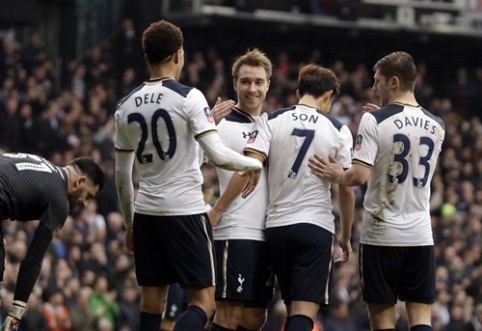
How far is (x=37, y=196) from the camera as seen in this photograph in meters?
8.42

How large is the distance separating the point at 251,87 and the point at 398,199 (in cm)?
A: 142

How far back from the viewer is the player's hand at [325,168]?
854cm

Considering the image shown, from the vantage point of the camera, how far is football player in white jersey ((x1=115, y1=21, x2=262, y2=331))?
7922 millimetres

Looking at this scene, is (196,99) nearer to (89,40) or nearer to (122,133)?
(122,133)

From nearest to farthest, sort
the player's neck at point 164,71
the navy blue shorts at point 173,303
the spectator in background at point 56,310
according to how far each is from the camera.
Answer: the player's neck at point 164,71 → the navy blue shorts at point 173,303 → the spectator in background at point 56,310

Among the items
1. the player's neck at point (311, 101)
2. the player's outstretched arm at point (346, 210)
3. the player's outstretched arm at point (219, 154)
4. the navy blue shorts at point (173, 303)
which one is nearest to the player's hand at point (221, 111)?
the player's neck at point (311, 101)

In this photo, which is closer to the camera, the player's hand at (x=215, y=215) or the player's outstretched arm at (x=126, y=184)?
the player's outstretched arm at (x=126, y=184)

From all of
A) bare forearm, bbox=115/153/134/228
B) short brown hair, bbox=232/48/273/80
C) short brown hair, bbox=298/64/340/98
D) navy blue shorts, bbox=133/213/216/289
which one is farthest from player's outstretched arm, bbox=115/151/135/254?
short brown hair, bbox=298/64/340/98

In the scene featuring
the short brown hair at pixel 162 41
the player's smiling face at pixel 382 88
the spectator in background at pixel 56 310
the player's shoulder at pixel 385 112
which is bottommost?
the spectator in background at pixel 56 310

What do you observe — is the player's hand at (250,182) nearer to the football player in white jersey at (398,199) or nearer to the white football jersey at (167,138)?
the white football jersey at (167,138)

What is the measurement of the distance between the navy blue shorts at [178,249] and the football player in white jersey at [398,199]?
1.10m

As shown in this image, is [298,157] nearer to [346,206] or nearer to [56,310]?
[346,206]

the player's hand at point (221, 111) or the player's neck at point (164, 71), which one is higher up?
the player's neck at point (164, 71)

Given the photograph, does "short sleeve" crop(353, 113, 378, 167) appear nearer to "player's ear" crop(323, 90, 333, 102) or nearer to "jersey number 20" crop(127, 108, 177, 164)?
"player's ear" crop(323, 90, 333, 102)
